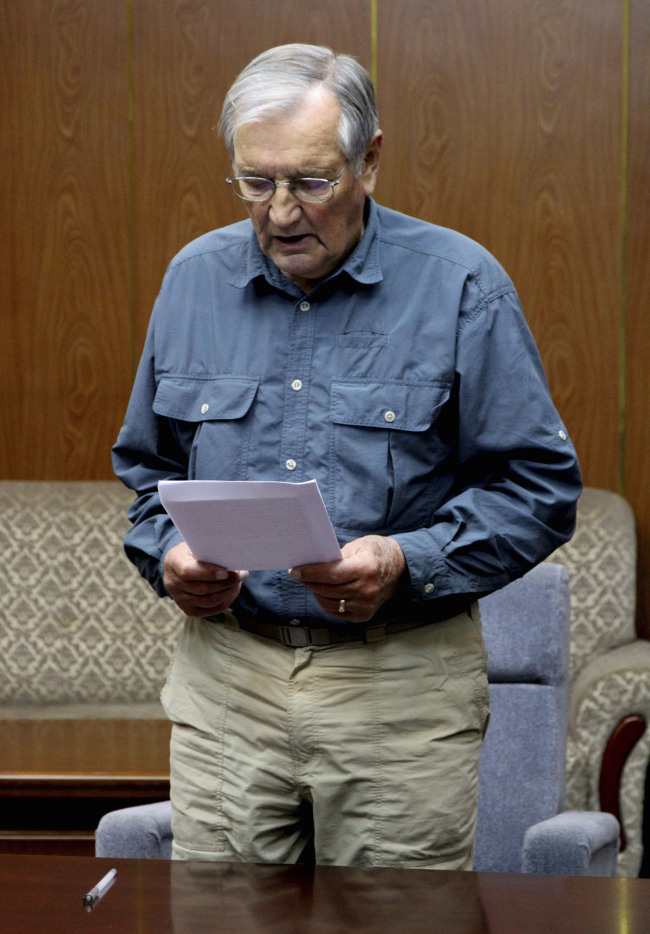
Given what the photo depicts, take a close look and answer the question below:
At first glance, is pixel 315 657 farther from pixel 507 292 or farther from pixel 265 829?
pixel 507 292

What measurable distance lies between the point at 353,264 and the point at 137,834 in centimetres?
121

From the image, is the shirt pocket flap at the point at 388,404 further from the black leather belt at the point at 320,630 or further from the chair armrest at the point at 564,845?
the chair armrest at the point at 564,845

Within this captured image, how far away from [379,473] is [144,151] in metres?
2.80

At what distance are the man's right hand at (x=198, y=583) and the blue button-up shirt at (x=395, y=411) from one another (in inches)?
2.9

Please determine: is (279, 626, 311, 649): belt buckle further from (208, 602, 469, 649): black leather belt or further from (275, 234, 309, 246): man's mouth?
(275, 234, 309, 246): man's mouth

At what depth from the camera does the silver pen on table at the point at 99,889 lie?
1268 mm

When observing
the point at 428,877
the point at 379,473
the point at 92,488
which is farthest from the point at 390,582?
the point at 92,488

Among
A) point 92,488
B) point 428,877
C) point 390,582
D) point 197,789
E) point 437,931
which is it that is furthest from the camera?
point 92,488

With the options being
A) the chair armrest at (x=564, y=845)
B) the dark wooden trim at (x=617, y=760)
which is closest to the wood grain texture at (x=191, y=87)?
the dark wooden trim at (x=617, y=760)

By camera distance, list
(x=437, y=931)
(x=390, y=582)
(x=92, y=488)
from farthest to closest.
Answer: (x=92, y=488) < (x=390, y=582) < (x=437, y=931)

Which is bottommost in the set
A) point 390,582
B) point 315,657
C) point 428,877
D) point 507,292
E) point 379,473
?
point 428,877

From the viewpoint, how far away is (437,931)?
1192 mm

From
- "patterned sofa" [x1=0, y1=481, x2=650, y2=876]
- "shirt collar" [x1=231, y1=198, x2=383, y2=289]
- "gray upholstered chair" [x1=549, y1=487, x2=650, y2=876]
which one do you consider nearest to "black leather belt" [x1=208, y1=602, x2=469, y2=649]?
"shirt collar" [x1=231, y1=198, x2=383, y2=289]

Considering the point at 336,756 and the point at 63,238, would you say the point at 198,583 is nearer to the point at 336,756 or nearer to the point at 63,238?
the point at 336,756
